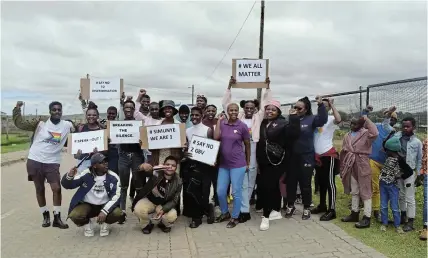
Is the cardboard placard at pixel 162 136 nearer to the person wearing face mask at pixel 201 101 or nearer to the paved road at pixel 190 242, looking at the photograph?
the person wearing face mask at pixel 201 101

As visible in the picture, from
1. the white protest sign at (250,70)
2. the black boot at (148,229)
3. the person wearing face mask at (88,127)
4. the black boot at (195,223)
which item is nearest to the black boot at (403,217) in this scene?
the black boot at (195,223)

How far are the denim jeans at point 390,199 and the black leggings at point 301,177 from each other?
Answer: 108cm

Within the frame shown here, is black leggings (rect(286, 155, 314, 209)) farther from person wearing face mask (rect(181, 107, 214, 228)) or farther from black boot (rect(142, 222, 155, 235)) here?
black boot (rect(142, 222, 155, 235))

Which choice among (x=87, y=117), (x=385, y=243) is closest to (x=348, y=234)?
(x=385, y=243)

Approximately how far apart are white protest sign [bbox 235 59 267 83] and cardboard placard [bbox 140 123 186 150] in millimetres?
1966

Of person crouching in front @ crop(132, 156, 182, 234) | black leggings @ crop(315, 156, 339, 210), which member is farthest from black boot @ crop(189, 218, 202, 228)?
black leggings @ crop(315, 156, 339, 210)

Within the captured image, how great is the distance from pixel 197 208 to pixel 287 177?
5.19 ft

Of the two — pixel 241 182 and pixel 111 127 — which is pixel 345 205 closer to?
pixel 241 182

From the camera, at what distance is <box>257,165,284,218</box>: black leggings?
237 inches

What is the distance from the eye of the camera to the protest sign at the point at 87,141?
5.81 metres

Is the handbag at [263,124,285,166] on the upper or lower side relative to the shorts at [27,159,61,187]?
upper

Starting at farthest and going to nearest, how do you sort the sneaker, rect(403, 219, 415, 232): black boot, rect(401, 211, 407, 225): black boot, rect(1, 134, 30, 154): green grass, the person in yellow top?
1. rect(1, 134, 30, 154): green grass
2. the sneaker
3. rect(401, 211, 407, 225): black boot
4. rect(403, 219, 415, 232): black boot
5. the person in yellow top

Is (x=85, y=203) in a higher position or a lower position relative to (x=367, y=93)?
lower

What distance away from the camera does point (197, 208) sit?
20.0 ft
